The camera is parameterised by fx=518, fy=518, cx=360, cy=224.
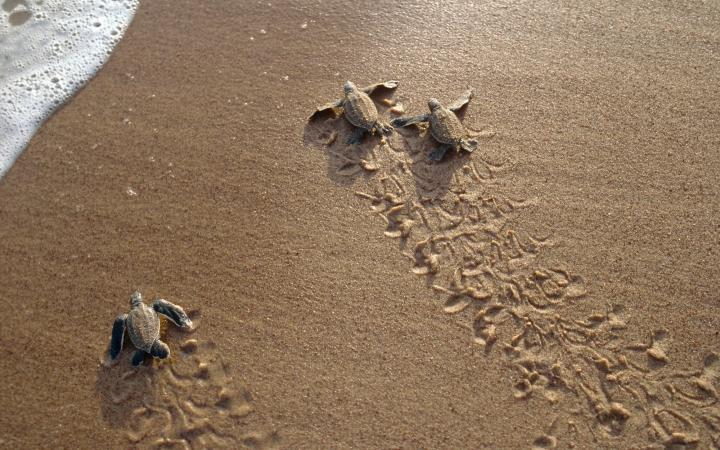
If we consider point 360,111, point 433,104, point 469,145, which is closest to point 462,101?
point 433,104

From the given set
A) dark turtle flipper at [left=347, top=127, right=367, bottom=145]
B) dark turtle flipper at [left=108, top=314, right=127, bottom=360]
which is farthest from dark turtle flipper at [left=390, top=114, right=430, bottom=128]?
dark turtle flipper at [left=108, top=314, right=127, bottom=360]

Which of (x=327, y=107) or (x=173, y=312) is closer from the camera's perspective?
(x=173, y=312)

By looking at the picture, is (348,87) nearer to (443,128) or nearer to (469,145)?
(443,128)

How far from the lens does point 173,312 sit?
274cm

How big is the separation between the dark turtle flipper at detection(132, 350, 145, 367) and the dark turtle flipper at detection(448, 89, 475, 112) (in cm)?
232

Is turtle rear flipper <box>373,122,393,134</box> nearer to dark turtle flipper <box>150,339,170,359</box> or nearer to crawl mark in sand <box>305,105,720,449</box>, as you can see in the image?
crawl mark in sand <box>305,105,720,449</box>

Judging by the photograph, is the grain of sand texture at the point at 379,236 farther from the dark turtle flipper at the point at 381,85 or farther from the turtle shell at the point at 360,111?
the turtle shell at the point at 360,111

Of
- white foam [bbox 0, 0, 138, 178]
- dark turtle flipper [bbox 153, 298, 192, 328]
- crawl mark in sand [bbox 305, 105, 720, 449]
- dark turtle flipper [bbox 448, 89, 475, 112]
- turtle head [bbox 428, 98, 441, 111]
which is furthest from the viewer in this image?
white foam [bbox 0, 0, 138, 178]

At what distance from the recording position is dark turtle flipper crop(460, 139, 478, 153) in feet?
10.5

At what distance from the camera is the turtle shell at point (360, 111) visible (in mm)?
3227

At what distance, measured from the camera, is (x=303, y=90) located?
3568mm

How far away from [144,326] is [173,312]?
0.17 m

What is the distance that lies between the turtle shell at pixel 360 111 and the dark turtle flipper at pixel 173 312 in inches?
60.0

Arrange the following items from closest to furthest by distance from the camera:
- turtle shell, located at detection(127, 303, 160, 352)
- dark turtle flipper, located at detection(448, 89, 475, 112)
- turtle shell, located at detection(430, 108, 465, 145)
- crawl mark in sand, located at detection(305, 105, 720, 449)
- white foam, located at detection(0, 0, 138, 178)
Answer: crawl mark in sand, located at detection(305, 105, 720, 449) < turtle shell, located at detection(127, 303, 160, 352) < turtle shell, located at detection(430, 108, 465, 145) < dark turtle flipper, located at detection(448, 89, 475, 112) < white foam, located at detection(0, 0, 138, 178)
